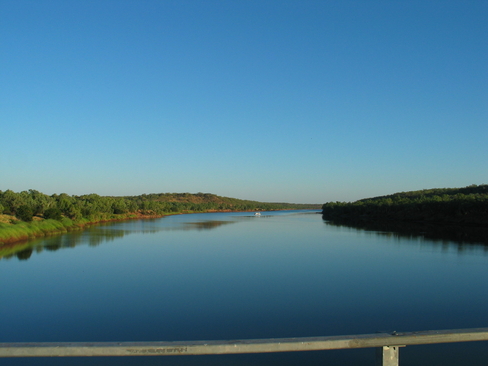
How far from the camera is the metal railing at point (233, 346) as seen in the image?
2.74 m

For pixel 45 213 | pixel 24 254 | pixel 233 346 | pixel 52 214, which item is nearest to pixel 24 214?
pixel 45 213

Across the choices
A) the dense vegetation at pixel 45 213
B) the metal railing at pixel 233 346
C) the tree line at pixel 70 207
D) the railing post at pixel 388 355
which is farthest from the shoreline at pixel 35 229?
the railing post at pixel 388 355

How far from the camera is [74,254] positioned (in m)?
18.4

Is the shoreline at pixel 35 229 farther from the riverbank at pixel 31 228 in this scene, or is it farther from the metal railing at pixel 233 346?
the metal railing at pixel 233 346

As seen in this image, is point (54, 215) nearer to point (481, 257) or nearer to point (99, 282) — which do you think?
point (99, 282)

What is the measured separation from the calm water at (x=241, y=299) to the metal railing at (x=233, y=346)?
3188mm

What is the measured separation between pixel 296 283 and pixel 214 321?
4.56 m

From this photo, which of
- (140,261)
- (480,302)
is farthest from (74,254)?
(480,302)

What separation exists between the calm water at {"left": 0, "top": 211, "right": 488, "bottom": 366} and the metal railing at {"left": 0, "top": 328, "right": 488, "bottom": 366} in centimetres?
319

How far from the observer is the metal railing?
2740 mm

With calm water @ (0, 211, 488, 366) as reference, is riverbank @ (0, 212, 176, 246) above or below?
above

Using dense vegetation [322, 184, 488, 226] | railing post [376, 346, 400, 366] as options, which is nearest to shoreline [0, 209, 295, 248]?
railing post [376, 346, 400, 366]

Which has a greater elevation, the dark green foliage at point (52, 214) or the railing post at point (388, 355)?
the dark green foliage at point (52, 214)

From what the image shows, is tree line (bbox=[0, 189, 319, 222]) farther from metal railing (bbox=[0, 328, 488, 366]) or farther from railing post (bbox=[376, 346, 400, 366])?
railing post (bbox=[376, 346, 400, 366])
